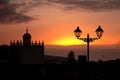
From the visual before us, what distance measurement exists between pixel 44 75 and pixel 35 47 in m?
46.4

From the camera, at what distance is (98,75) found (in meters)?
31.2

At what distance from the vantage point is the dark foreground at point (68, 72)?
96.3 feet

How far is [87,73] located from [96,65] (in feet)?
7.80

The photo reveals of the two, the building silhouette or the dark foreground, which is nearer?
the dark foreground

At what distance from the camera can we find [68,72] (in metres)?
32.7

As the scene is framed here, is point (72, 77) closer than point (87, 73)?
No

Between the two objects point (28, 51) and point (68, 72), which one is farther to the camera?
point (28, 51)

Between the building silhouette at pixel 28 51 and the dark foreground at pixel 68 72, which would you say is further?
the building silhouette at pixel 28 51

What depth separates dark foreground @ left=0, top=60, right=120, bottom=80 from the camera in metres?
29.4

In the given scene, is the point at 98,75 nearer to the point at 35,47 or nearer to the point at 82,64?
the point at 82,64

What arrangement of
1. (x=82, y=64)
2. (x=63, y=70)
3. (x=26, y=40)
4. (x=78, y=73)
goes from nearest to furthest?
(x=82, y=64), (x=78, y=73), (x=63, y=70), (x=26, y=40)

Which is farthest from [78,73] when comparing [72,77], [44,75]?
[44,75]

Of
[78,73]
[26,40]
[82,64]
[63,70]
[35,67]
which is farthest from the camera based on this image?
[26,40]

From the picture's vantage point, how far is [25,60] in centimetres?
8012
